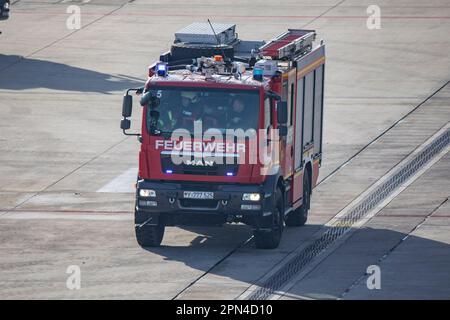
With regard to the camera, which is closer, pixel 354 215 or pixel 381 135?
pixel 354 215

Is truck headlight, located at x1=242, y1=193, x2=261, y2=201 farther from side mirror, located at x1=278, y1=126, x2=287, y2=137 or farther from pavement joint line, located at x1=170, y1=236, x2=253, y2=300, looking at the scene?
side mirror, located at x1=278, y1=126, x2=287, y2=137

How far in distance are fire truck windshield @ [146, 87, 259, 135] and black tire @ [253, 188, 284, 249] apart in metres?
1.57

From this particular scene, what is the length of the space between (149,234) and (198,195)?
4.08ft

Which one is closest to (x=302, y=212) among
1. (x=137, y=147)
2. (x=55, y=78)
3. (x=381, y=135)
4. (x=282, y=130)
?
(x=282, y=130)

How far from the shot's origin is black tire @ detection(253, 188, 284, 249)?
25062mm

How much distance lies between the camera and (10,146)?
35281mm

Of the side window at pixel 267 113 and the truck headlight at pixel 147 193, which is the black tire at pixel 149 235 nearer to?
the truck headlight at pixel 147 193

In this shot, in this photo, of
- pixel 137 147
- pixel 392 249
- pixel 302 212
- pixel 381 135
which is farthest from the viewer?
pixel 381 135

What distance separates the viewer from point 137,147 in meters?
35.6

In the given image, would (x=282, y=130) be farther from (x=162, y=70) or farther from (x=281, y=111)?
(x=162, y=70)

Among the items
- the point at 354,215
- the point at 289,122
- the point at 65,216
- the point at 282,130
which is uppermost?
the point at 282,130

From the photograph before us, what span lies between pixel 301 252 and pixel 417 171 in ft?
26.5

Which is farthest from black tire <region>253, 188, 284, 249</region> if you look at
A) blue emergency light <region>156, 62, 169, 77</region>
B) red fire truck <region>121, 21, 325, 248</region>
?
blue emergency light <region>156, 62, 169, 77</region>
